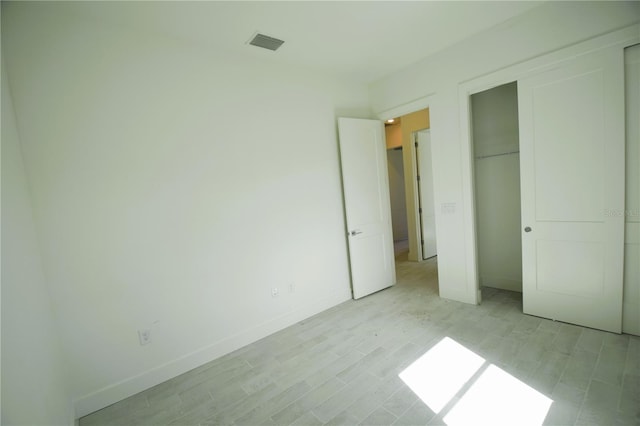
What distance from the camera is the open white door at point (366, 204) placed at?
11.2 ft

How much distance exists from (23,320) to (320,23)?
2.75 m

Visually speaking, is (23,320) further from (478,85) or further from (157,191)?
(478,85)

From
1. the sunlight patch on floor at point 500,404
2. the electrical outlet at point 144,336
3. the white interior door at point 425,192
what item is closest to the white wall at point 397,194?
the white interior door at point 425,192

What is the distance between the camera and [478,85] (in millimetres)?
2787

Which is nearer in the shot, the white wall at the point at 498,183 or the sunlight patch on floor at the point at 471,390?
the sunlight patch on floor at the point at 471,390

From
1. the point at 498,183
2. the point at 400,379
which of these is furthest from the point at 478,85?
the point at 400,379

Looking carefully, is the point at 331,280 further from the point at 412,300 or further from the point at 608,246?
the point at 608,246

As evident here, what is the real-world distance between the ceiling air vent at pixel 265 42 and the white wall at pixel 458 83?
163 centimetres

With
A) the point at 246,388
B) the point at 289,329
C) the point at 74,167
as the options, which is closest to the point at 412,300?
the point at 289,329

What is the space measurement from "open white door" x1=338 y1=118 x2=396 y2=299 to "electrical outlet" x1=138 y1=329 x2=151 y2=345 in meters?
2.24

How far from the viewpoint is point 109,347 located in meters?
2.05

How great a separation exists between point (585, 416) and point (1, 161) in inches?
134

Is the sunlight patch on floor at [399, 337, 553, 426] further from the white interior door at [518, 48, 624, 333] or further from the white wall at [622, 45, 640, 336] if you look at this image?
the white wall at [622, 45, 640, 336]

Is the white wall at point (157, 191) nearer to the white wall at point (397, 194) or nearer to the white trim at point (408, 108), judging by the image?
the white trim at point (408, 108)
